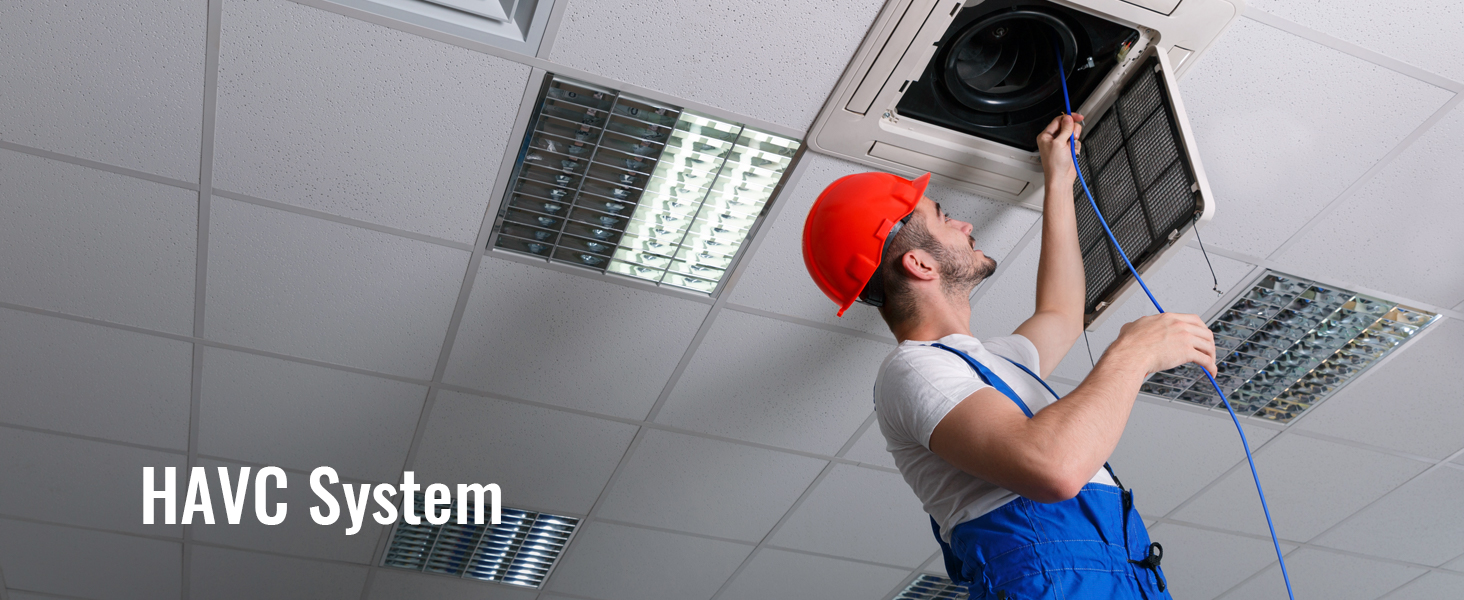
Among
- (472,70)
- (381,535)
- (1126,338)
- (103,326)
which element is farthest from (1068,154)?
(381,535)

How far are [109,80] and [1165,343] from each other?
193cm

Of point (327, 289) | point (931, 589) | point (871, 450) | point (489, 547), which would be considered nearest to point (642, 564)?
point (489, 547)

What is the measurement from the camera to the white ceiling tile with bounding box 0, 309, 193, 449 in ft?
7.45

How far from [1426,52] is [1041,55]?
719mm

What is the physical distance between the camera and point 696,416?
8.59ft

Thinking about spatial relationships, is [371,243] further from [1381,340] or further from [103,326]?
[1381,340]

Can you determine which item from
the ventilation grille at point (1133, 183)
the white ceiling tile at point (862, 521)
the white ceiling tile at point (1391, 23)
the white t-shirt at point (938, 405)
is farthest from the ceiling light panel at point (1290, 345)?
the white t-shirt at point (938, 405)

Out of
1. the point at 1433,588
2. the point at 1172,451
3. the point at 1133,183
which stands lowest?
the point at 1433,588

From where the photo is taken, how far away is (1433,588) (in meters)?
3.45

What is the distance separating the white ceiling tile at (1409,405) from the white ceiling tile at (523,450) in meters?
2.09

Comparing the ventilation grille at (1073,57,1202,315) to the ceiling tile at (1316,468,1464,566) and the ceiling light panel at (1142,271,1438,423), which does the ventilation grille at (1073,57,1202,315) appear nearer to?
the ceiling light panel at (1142,271,1438,423)

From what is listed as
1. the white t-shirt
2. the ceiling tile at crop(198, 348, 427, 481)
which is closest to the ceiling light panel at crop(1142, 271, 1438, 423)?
the white t-shirt

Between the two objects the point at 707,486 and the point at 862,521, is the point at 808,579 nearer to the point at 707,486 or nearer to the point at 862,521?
the point at 862,521

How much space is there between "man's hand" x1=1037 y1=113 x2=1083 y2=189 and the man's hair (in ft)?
0.93
